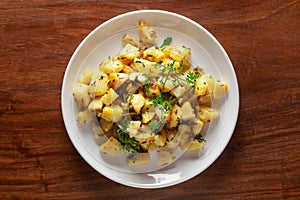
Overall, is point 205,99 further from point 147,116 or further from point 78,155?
point 78,155

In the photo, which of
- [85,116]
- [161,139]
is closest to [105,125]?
[85,116]

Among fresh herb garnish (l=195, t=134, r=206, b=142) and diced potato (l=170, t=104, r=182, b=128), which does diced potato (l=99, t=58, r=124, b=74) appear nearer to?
diced potato (l=170, t=104, r=182, b=128)

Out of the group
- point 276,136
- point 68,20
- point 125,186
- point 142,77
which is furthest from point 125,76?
point 276,136

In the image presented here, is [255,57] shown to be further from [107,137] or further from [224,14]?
[107,137]

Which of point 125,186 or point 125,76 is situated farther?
point 125,186

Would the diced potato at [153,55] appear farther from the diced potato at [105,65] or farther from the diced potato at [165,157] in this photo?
the diced potato at [165,157]

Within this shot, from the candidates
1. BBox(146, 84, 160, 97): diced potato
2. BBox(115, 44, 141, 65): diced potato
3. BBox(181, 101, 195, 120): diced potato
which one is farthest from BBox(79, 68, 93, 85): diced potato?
BBox(181, 101, 195, 120): diced potato
